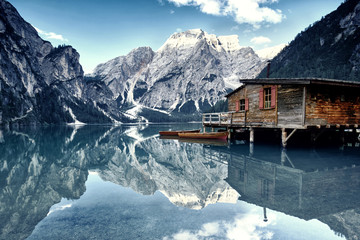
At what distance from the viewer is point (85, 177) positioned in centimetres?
1485

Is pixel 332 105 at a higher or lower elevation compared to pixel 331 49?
lower

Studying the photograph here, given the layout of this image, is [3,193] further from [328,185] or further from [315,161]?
[315,161]

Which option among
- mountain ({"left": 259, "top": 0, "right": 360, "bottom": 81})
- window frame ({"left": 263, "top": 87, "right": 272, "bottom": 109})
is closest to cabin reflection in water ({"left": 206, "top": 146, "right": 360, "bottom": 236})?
window frame ({"left": 263, "top": 87, "right": 272, "bottom": 109})

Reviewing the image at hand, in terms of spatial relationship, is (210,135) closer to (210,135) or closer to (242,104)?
(210,135)

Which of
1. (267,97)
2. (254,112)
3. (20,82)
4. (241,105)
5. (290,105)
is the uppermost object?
(20,82)

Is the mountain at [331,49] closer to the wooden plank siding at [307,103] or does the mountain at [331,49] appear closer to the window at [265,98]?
the wooden plank siding at [307,103]

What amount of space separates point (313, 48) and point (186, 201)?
605ft

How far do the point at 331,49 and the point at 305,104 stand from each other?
153300 millimetres

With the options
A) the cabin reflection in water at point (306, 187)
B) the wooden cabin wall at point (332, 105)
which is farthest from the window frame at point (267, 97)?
the cabin reflection in water at point (306, 187)

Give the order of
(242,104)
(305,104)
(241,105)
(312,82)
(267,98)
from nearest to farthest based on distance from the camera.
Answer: (312,82), (305,104), (267,98), (242,104), (241,105)

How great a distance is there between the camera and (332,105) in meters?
22.0

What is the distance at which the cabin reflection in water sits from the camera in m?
7.70

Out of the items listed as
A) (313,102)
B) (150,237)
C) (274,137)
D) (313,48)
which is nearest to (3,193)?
(150,237)

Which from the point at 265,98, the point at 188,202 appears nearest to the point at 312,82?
the point at 265,98
